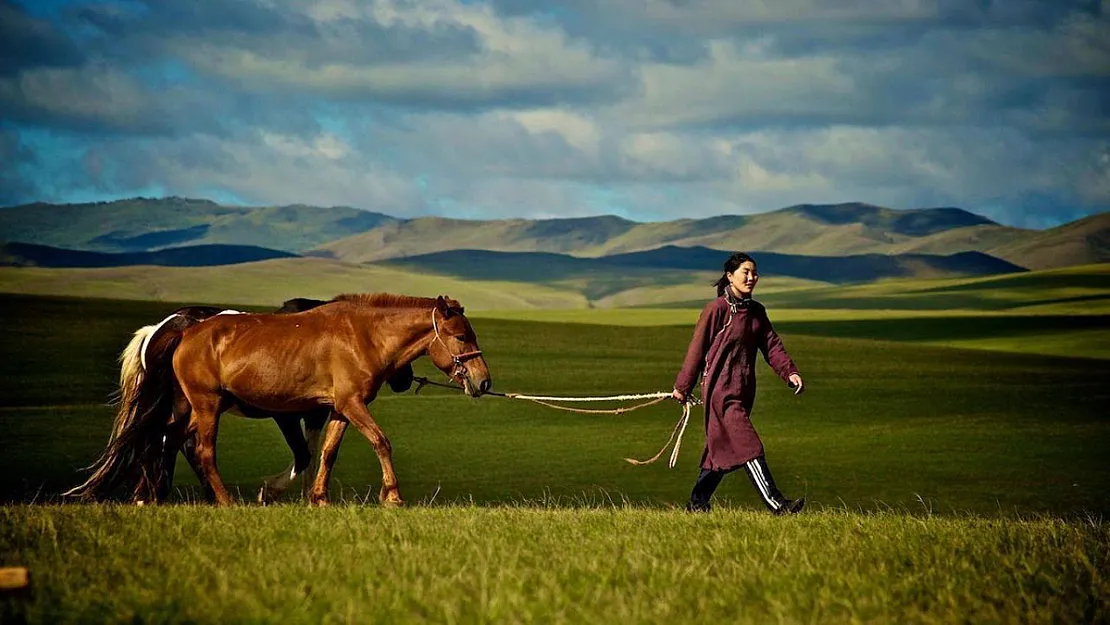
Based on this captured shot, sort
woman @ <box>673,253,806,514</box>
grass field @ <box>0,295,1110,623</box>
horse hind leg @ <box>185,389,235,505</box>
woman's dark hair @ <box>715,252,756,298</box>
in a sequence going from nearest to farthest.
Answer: grass field @ <box>0,295,1110,623</box> < woman @ <box>673,253,806,514</box> < woman's dark hair @ <box>715,252,756,298</box> < horse hind leg @ <box>185,389,235,505</box>

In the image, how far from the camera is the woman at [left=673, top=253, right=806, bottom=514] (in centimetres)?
1173

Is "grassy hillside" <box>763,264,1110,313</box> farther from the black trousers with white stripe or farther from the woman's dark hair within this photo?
the woman's dark hair

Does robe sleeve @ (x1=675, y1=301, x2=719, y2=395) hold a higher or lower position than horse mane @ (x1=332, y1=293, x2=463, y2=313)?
lower

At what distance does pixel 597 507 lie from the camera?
1386 cm

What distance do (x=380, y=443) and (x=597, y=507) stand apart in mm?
2816

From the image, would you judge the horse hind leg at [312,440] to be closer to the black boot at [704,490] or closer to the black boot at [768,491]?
the black boot at [704,490]

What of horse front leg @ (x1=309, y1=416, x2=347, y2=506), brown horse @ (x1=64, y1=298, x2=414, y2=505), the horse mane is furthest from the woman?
horse front leg @ (x1=309, y1=416, x2=347, y2=506)

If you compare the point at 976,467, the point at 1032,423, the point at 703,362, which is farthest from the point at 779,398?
the point at 703,362

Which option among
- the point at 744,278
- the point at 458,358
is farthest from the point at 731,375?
the point at 458,358

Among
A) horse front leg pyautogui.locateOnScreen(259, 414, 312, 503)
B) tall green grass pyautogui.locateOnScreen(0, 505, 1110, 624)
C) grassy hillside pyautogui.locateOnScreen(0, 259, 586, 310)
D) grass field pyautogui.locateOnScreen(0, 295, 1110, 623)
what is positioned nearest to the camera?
tall green grass pyautogui.locateOnScreen(0, 505, 1110, 624)

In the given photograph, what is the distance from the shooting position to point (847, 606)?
725 centimetres

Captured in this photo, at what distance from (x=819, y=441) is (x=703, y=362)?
19213 mm

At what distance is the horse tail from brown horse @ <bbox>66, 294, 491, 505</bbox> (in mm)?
19

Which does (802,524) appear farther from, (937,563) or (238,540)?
(238,540)
